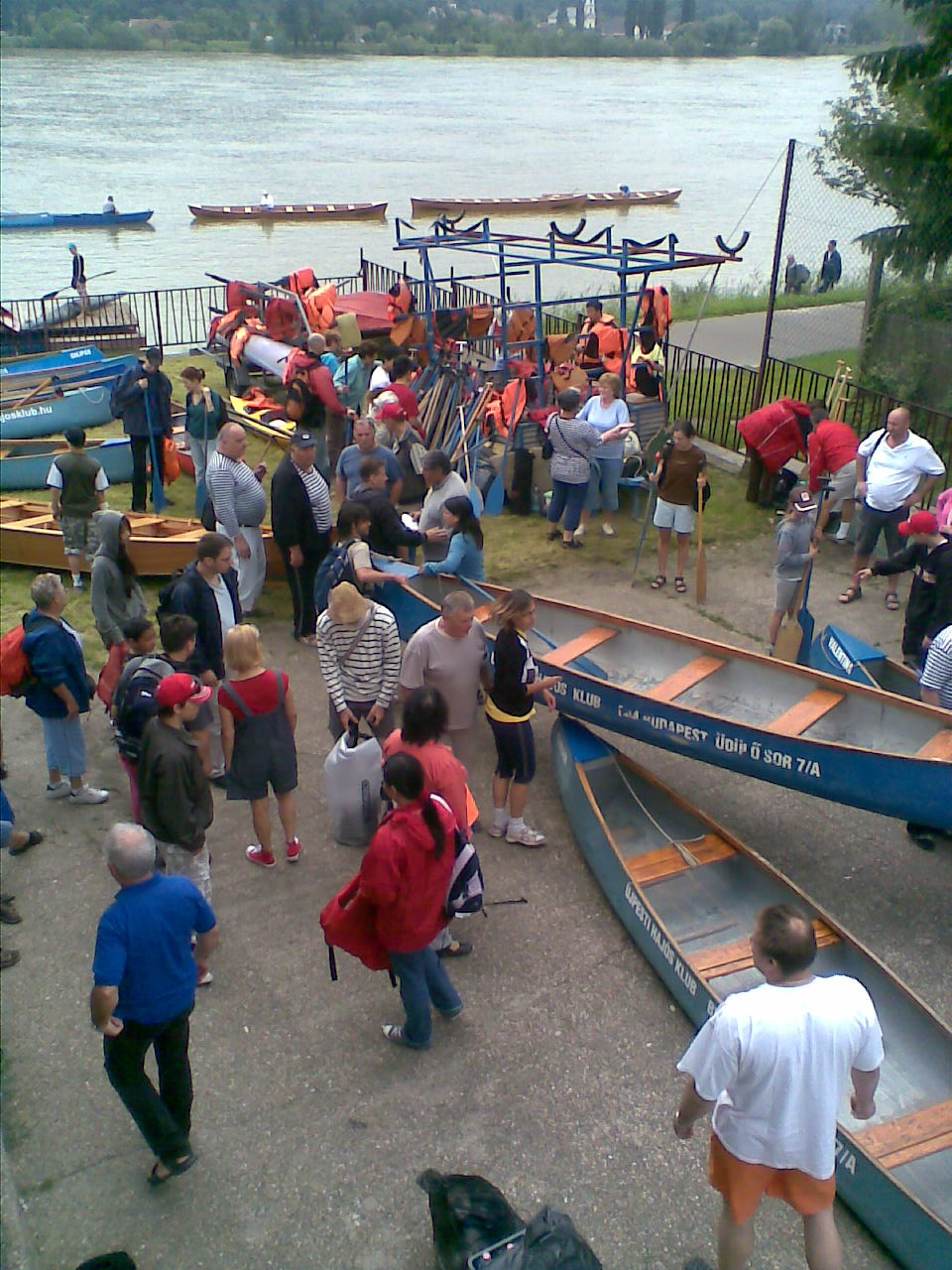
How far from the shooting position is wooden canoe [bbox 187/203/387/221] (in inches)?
1312

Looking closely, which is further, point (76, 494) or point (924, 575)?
point (76, 494)

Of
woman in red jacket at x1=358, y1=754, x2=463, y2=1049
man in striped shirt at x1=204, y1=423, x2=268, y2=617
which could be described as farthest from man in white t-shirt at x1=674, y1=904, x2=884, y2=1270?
man in striped shirt at x1=204, y1=423, x2=268, y2=617

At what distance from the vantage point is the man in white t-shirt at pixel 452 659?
5.25 metres

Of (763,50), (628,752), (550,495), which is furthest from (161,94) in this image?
(628,752)

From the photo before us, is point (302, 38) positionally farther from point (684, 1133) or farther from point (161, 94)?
point (684, 1133)

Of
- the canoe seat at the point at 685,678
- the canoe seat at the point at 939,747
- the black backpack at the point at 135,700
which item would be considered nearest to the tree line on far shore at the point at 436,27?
the canoe seat at the point at 685,678

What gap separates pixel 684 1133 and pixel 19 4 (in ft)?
295

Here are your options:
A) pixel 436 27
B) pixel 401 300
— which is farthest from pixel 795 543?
pixel 436 27

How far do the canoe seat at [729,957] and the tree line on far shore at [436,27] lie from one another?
7779 centimetres

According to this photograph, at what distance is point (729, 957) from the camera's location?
4781 mm

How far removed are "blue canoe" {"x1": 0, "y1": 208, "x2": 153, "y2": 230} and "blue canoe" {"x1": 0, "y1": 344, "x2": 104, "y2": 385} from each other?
2095 centimetres

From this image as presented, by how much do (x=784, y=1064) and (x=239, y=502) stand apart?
570 cm

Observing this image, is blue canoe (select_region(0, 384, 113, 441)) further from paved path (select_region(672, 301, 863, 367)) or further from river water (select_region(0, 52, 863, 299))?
river water (select_region(0, 52, 863, 299))

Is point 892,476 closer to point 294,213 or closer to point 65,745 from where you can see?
point 65,745
